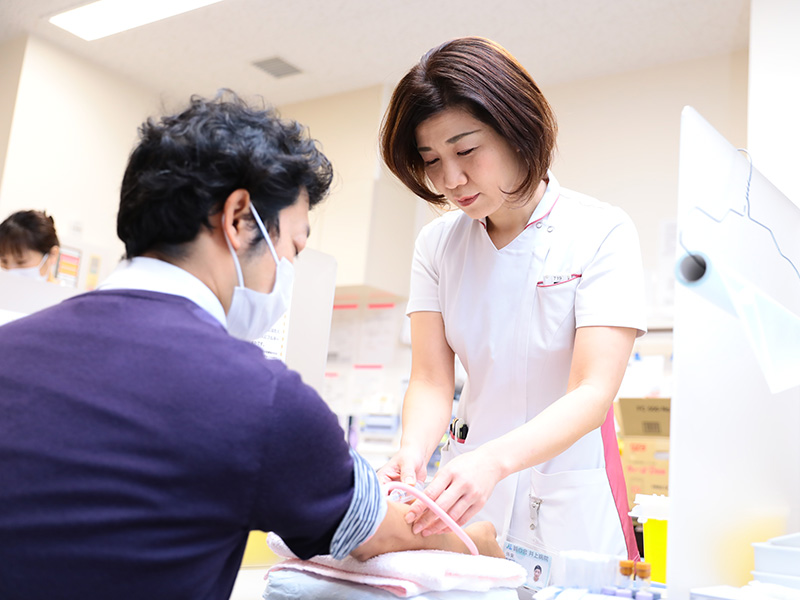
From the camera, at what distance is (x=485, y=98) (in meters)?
1.25

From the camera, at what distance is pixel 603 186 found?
4316 millimetres

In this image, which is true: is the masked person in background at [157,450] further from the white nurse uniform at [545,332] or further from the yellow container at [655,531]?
the white nurse uniform at [545,332]

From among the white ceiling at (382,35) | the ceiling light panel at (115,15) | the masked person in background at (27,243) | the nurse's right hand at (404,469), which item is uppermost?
the white ceiling at (382,35)

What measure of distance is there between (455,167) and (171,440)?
80 centimetres

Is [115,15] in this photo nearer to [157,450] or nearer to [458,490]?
[458,490]

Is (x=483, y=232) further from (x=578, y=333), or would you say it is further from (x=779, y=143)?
(x=779, y=143)

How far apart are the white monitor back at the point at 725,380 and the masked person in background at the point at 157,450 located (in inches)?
13.7

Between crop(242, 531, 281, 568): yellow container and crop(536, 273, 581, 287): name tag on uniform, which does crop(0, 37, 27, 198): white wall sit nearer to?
crop(242, 531, 281, 568): yellow container

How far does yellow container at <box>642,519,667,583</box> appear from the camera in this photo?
1.05 m

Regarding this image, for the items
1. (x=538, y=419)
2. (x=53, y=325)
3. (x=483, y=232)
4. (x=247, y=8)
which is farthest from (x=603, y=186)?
(x=53, y=325)

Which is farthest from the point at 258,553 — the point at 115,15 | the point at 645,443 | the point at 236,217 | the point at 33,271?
the point at 115,15

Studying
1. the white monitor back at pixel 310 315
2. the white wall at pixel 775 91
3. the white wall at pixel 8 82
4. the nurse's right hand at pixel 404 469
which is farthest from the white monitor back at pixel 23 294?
the white wall at pixel 8 82

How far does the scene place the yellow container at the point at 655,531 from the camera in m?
1.06

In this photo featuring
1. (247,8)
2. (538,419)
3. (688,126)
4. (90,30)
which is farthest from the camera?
(90,30)
